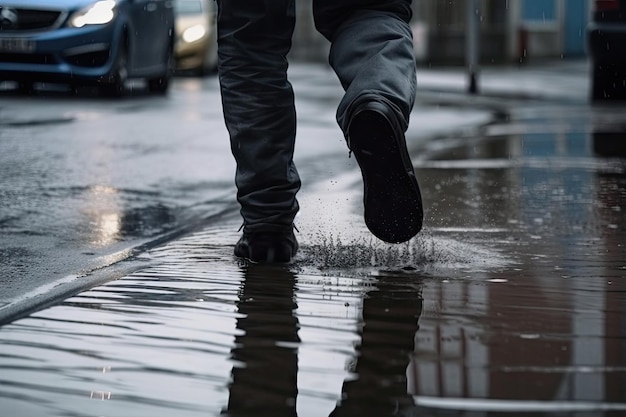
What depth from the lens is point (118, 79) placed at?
11.1 meters

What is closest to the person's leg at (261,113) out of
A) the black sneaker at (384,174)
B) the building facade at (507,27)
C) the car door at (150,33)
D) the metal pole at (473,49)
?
the black sneaker at (384,174)

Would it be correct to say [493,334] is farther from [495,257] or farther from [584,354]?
[495,257]

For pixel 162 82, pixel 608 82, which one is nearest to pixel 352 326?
pixel 162 82

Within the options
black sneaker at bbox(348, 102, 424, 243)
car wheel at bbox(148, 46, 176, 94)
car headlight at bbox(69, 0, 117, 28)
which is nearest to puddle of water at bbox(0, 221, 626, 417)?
black sneaker at bbox(348, 102, 424, 243)

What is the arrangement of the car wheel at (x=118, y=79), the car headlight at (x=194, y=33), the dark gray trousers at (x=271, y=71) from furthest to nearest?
the car headlight at (x=194, y=33)
the car wheel at (x=118, y=79)
the dark gray trousers at (x=271, y=71)

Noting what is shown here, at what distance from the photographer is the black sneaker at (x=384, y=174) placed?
320 cm

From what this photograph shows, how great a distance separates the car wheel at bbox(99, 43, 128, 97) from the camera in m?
11.0

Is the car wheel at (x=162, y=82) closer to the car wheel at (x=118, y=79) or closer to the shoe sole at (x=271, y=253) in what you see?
the car wheel at (x=118, y=79)

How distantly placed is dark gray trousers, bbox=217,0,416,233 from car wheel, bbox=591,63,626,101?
8521 mm

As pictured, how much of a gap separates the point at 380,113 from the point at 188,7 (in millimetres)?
15992

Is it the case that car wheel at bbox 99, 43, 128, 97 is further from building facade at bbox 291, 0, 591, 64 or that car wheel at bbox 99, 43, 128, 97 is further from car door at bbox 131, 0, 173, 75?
building facade at bbox 291, 0, 591, 64

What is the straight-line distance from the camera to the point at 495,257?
366cm

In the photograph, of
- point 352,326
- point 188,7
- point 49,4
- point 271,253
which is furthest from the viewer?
point 188,7

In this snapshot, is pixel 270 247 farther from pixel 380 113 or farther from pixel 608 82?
pixel 608 82
